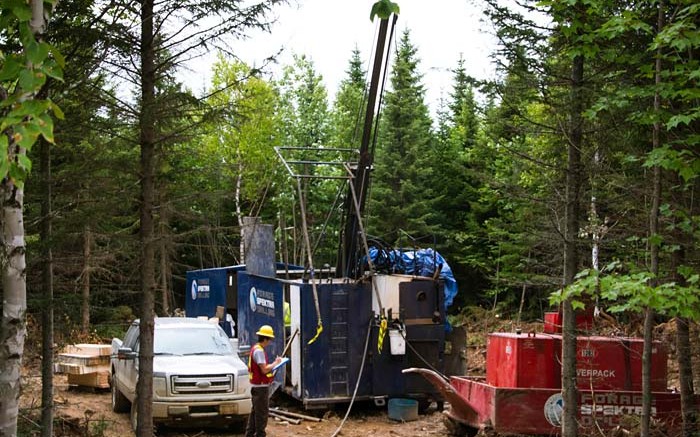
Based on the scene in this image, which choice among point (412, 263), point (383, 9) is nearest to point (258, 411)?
point (412, 263)

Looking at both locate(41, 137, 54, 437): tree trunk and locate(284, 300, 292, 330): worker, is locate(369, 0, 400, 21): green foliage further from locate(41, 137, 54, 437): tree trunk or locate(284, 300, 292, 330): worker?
locate(284, 300, 292, 330): worker

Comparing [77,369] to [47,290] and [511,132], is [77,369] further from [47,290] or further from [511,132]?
[511,132]

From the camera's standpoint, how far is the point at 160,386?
13.5 metres

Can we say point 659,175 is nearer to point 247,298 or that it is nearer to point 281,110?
point 247,298

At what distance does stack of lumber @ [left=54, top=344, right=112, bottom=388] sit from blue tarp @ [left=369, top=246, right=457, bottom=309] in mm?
6330

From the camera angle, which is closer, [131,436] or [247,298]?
[131,436]

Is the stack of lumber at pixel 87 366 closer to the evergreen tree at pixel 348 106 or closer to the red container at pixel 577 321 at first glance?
the red container at pixel 577 321

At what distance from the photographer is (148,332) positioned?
423 inches

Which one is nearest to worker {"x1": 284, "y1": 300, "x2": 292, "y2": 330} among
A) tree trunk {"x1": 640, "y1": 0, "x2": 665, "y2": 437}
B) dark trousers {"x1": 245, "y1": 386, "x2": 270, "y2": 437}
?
dark trousers {"x1": 245, "y1": 386, "x2": 270, "y2": 437}

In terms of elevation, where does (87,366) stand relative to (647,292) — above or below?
below

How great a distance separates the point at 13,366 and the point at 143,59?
6.03 meters

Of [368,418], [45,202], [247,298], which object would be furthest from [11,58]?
[247,298]

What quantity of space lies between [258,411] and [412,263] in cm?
639

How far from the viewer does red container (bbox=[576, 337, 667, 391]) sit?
12.3 metres
